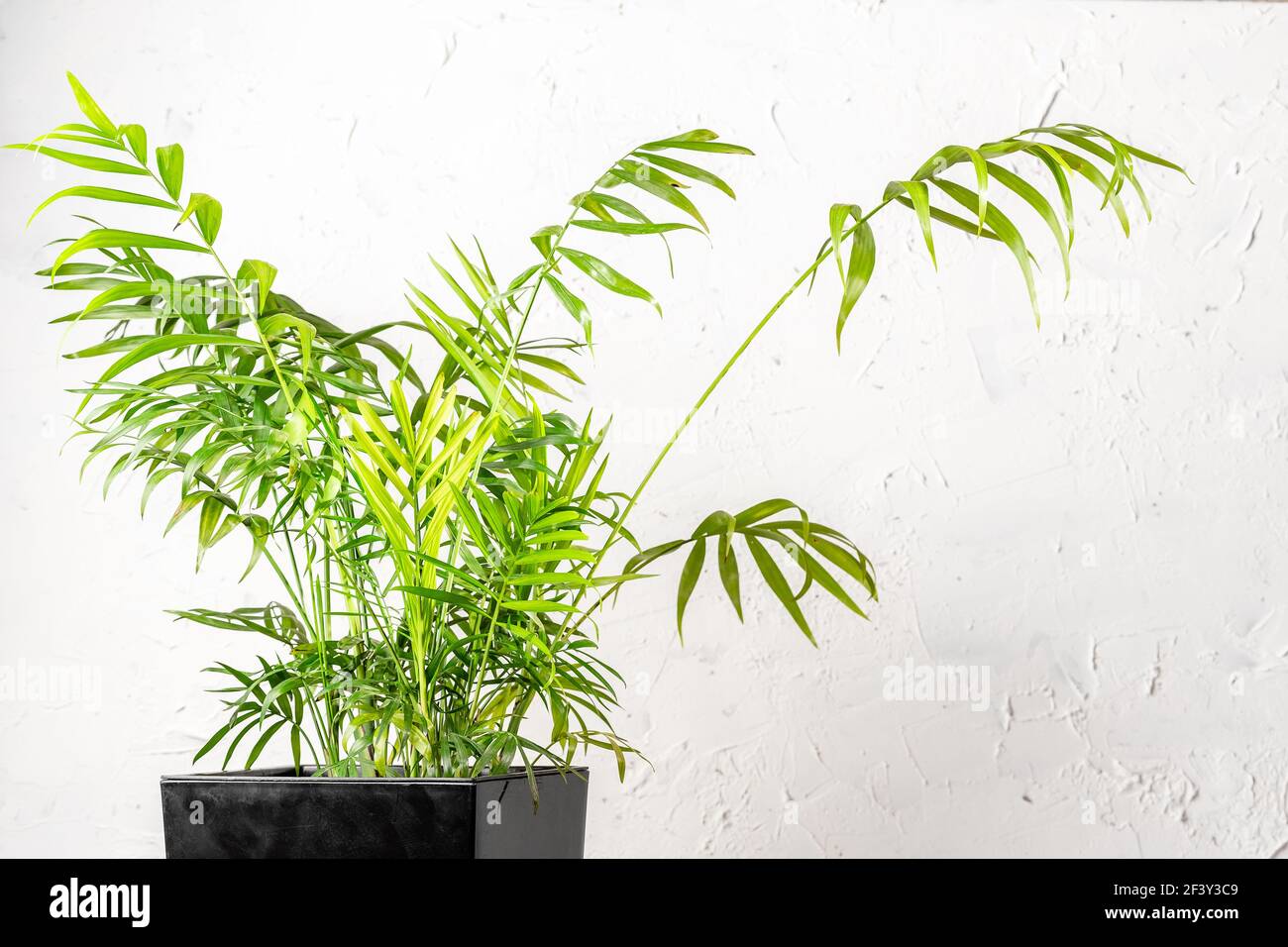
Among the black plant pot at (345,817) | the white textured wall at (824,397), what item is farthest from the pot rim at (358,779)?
the white textured wall at (824,397)

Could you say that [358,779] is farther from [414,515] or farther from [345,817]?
[414,515]

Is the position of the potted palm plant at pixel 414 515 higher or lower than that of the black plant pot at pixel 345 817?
higher

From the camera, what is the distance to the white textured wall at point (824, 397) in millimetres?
1288

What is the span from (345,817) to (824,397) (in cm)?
82

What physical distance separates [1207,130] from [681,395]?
780 mm

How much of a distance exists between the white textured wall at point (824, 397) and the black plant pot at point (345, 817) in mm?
543

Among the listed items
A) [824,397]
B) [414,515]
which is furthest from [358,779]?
[824,397]

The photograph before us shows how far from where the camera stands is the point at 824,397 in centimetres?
136

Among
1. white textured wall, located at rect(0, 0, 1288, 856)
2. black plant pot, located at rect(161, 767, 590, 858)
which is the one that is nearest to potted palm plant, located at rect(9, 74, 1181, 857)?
black plant pot, located at rect(161, 767, 590, 858)

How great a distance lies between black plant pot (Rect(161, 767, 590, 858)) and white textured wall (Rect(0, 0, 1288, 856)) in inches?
21.4

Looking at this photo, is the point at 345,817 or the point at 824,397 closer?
the point at 345,817

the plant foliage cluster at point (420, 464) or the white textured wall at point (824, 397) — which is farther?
the white textured wall at point (824, 397)

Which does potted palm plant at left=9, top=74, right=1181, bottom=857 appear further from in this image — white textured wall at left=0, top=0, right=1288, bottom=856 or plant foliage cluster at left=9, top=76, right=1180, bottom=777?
white textured wall at left=0, top=0, right=1288, bottom=856

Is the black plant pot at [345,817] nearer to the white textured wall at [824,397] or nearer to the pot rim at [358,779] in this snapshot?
the pot rim at [358,779]
